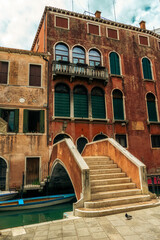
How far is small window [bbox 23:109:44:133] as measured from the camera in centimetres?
1274

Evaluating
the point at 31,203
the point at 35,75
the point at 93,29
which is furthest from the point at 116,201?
the point at 93,29

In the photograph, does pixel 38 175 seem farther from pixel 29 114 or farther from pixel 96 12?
pixel 96 12

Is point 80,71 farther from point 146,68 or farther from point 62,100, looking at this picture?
point 146,68

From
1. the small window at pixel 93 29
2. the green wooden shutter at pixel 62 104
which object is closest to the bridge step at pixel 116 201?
the green wooden shutter at pixel 62 104

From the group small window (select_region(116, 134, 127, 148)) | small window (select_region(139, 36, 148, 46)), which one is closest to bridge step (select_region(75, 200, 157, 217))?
small window (select_region(116, 134, 127, 148))

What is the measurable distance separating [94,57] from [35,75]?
5472 millimetres

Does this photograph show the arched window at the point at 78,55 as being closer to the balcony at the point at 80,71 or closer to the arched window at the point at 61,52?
the arched window at the point at 61,52

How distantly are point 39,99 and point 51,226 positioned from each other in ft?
34.2

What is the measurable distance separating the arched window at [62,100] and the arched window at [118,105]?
13.3ft

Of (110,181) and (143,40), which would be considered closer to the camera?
(110,181)

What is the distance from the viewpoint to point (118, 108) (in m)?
15.3

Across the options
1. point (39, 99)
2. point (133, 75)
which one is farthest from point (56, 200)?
point (133, 75)

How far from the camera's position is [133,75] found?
16.6m

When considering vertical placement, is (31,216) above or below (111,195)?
below
